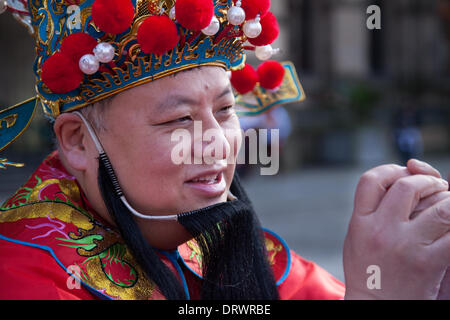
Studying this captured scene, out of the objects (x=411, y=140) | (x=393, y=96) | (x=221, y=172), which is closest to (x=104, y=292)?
(x=221, y=172)

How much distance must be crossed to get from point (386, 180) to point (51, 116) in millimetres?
977

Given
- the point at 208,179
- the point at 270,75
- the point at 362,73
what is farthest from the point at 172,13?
the point at 362,73

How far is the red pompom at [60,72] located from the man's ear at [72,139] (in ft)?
0.36

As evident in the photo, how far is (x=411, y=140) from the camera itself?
1001 centimetres

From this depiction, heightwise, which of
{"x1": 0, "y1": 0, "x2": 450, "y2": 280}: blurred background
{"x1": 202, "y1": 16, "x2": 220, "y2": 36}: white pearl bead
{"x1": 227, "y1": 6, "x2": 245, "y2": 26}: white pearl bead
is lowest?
{"x1": 0, "y1": 0, "x2": 450, "y2": 280}: blurred background

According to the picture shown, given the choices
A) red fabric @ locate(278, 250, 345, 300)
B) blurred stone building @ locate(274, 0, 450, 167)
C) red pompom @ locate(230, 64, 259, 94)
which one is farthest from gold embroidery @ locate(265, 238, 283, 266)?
blurred stone building @ locate(274, 0, 450, 167)

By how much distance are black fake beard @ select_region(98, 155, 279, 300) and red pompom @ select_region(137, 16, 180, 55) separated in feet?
1.08

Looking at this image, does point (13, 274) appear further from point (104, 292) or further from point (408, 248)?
point (408, 248)

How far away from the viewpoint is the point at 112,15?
144 centimetres

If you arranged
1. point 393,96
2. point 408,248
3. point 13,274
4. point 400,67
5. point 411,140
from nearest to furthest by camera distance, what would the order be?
point 408,248
point 13,274
point 411,140
point 393,96
point 400,67

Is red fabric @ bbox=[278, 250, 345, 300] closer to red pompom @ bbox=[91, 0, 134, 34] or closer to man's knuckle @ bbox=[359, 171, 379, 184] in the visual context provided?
man's knuckle @ bbox=[359, 171, 379, 184]

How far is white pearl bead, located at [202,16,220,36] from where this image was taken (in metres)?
1.55

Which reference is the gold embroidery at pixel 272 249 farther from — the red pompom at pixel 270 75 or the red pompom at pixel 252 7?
the red pompom at pixel 252 7
